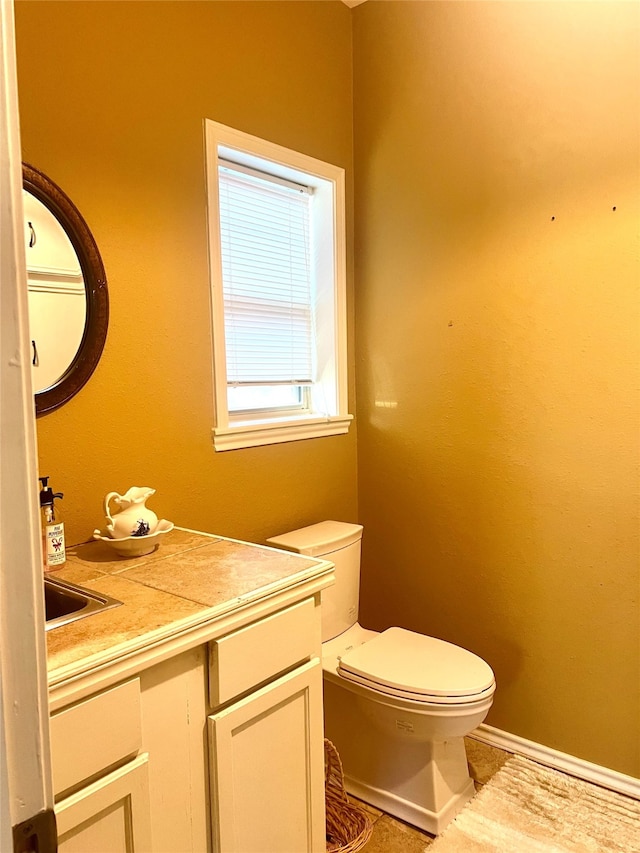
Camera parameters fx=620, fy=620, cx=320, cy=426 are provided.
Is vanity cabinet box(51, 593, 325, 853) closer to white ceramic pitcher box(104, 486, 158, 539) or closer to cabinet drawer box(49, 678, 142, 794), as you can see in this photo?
cabinet drawer box(49, 678, 142, 794)

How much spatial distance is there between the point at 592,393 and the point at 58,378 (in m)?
1.60

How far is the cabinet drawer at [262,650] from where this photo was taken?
47.9 inches

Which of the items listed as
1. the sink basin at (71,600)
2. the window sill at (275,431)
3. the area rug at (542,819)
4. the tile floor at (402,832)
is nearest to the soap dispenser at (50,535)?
the sink basin at (71,600)

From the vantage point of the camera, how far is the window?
206 centimetres

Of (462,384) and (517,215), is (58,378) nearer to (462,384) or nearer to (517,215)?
(462,384)

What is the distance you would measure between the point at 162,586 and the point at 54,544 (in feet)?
1.06

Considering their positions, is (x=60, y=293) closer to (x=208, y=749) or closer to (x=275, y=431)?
(x=275, y=431)

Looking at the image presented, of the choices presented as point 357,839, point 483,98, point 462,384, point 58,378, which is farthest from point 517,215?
point 357,839

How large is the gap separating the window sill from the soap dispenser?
0.62 meters

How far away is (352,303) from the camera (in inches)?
102

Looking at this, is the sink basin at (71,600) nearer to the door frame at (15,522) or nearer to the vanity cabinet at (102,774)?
the vanity cabinet at (102,774)

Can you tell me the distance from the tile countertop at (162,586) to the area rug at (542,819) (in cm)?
102

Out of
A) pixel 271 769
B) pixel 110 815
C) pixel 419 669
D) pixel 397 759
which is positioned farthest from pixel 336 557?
pixel 110 815

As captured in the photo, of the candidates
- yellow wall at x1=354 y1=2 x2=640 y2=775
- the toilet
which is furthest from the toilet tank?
yellow wall at x1=354 y1=2 x2=640 y2=775
